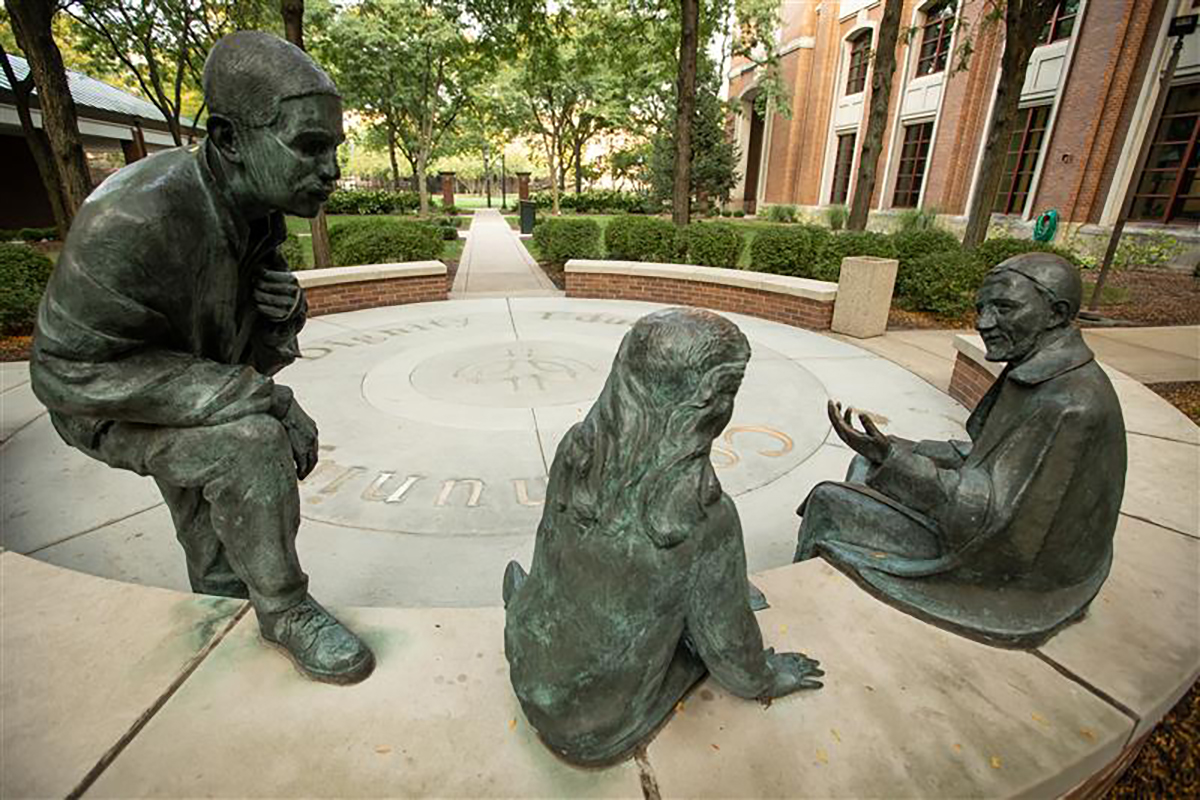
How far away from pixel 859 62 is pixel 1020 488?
3183 centimetres

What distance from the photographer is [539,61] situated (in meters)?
15.3

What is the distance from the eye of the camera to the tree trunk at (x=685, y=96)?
11.8 metres

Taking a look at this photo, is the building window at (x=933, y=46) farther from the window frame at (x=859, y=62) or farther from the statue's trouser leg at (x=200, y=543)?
the statue's trouser leg at (x=200, y=543)

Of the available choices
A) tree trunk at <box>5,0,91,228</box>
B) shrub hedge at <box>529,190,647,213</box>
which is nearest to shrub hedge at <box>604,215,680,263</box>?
tree trunk at <box>5,0,91,228</box>

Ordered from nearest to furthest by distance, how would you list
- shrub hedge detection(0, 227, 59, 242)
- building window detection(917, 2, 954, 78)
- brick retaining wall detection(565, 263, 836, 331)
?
1. brick retaining wall detection(565, 263, 836, 331)
2. shrub hedge detection(0, 227, 59, 242)
3. building window detection(917, 2, 954, 78)

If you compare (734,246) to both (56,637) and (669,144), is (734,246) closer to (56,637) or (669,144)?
(56,637)

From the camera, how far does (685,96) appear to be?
1206 centimetres

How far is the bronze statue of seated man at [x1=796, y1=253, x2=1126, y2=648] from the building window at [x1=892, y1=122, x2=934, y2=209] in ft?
83.8

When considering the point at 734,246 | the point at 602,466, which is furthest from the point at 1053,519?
the point at 734,246

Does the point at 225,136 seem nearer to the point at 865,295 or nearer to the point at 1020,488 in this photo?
the point at 1020,488

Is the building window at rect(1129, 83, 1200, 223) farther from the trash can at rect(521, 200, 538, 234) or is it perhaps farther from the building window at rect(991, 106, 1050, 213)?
the trash can at rect(521, 200, 538, 234)

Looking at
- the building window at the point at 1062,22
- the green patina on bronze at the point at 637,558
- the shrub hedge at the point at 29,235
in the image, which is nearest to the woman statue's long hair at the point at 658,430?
the green patina on bronze at the point at 637,558

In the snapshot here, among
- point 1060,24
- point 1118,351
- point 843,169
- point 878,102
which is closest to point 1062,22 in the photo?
point 1060,24

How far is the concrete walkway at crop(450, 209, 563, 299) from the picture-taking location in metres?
10.8
